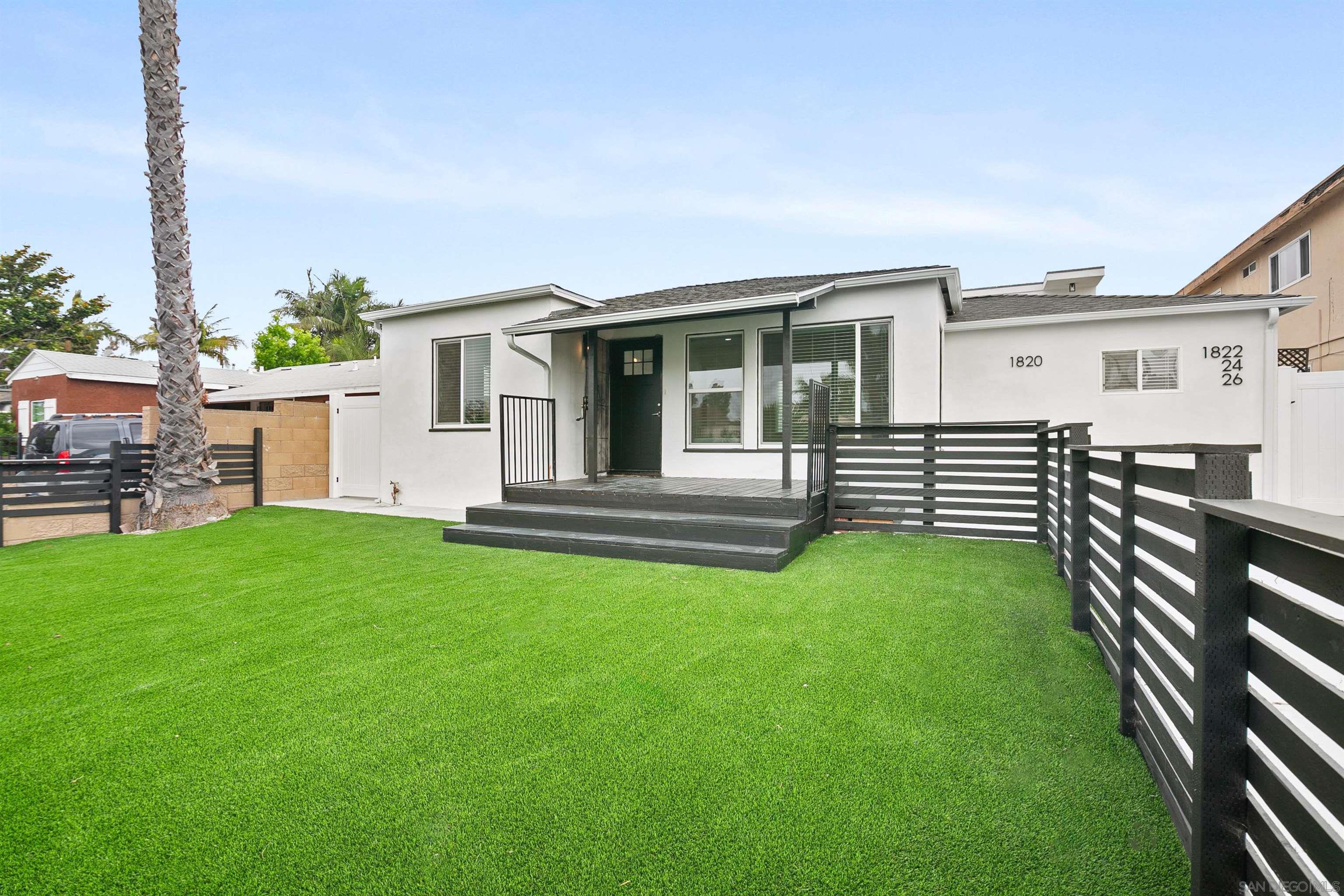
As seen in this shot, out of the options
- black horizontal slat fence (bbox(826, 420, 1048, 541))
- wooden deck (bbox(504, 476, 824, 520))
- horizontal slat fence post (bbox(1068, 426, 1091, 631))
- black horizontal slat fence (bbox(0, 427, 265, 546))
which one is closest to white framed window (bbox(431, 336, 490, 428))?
wooden deck (bbox(504, 476, 824, 520))

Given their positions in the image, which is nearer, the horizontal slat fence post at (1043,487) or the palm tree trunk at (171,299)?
the horizontal slat fence post at (1043,487)

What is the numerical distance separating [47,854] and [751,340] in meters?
7.38

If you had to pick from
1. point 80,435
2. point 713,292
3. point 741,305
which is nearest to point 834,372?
point 741,305

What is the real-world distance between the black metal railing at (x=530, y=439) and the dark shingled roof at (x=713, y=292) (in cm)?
122

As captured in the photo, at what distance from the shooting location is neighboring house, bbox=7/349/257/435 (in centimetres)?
1819

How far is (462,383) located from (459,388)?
93 millimetres

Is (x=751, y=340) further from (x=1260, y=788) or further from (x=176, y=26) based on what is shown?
(x=176, y=26)

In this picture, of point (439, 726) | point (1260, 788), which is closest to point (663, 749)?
point (439, 726)

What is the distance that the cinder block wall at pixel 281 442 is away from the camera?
29.0ft

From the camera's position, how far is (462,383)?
354 inches

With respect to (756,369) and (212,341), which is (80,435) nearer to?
(756,369)

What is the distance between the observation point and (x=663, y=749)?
2053mm

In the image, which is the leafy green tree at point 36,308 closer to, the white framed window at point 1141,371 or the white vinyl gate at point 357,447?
the white vinyl gate at point 357,447

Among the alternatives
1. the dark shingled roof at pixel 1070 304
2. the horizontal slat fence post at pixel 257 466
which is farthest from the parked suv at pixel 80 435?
the dark shingled roof at pixel 1070 304
